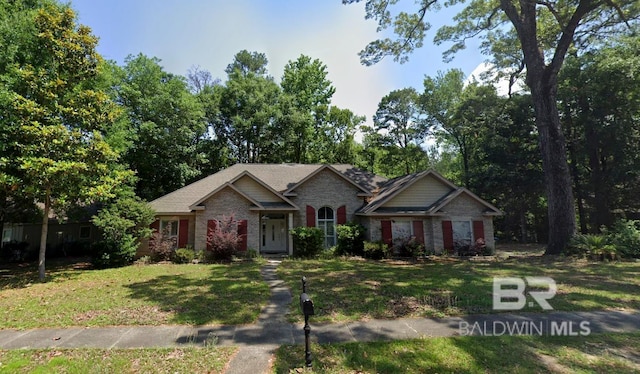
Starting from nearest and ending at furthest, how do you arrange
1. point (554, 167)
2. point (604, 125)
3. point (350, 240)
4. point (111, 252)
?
1. point (111, 252)
2. point (554, 167)
3. point (350, 240)
4. point (604, 125)

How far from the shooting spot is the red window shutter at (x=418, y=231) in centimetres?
1878

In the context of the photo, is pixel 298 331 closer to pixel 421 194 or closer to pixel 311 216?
pixel 311 216

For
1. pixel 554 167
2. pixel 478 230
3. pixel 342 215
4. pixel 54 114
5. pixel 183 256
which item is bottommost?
pixel 183 256

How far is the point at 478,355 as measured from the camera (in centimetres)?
485

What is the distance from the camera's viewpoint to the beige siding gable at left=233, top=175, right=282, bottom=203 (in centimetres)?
1930

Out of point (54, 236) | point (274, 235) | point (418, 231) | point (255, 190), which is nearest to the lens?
point (418, 231)

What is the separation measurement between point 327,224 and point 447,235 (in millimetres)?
7526

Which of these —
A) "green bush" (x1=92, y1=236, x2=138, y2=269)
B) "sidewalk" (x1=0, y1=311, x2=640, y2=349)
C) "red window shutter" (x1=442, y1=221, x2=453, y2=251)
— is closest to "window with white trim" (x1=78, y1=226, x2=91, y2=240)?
"green bush" (x1=92, y1=236, x2=138, y2=269)

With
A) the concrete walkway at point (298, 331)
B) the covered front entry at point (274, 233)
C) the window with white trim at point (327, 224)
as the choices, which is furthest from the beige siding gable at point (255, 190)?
the concrete walkway at point (298, 331)

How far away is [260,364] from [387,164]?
35.9 meters

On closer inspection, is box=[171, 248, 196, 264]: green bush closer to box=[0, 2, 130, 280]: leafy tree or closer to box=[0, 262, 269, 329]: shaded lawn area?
box=[0, 262, 269, 329]: shaded lawn area

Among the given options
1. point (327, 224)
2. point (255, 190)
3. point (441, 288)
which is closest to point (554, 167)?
point (441, 288)

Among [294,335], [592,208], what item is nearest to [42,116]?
[294,335]

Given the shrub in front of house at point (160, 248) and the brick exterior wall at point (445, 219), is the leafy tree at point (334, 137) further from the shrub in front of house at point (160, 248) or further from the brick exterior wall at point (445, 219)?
→ the shrub in front of house at point (160, 248)
